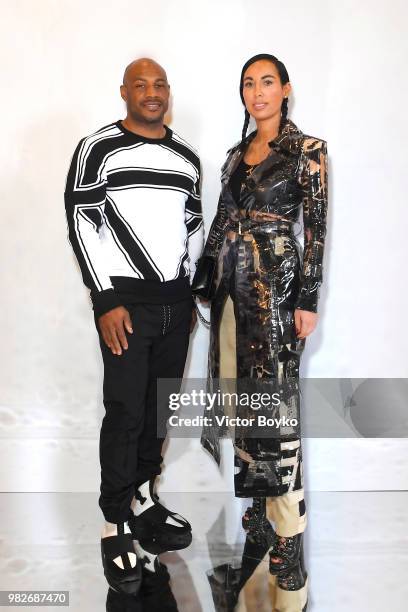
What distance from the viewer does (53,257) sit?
243cm

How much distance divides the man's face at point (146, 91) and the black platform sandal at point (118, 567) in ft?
4.42

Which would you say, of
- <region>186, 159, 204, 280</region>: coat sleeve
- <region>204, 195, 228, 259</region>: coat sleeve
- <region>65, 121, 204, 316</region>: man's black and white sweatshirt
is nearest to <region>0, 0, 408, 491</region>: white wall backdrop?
<region>186, 159, 204, 280</region>: coat sleeve

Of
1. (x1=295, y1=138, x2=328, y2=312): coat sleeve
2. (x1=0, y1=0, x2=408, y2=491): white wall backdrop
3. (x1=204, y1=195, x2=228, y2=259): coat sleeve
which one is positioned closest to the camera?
(x1=295, y1=138, x2=328, y2=312): coat sleeve

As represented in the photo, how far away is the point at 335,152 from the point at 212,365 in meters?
1.01

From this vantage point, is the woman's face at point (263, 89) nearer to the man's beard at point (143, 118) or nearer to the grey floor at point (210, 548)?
the man's beard at point (143, 118)

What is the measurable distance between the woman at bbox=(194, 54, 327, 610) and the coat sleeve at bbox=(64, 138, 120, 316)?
1.31 feet

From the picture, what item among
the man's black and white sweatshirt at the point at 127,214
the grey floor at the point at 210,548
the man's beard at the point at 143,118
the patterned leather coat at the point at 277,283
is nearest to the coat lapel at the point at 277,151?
the patterned leather coat at the point at 277,283

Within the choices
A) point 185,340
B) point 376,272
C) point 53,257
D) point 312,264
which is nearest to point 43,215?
point 53,257

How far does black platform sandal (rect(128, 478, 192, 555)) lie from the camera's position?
207 centimetres

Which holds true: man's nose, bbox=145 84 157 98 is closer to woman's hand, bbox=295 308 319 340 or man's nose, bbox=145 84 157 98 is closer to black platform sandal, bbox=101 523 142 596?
woman's hand, bbox=295 308 319 340

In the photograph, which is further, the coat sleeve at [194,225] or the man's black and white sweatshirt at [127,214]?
the coat sleeve at [194,225]

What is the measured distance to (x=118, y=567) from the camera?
1900mm

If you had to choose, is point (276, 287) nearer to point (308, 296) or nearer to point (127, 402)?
point (308, 296)

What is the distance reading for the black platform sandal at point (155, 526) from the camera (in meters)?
2.07
